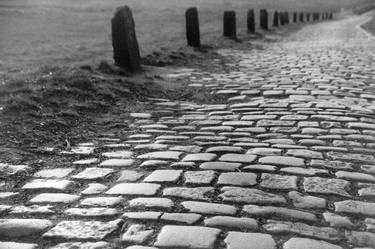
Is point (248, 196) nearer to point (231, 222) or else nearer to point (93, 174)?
point (231, 222)

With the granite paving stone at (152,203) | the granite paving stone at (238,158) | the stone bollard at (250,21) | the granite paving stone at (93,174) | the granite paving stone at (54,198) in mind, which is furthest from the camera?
the stone bollard at (250,21)

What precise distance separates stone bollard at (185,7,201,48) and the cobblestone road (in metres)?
7.23

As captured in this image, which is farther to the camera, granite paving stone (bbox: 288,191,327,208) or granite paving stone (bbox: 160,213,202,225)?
granite paving stone (bbox: 288,191,327,208)

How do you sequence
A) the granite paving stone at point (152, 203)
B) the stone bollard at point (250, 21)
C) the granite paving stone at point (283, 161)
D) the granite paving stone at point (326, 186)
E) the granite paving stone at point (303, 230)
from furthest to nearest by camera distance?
the stone bollard at point (250, 21), the granite paving stone at point (283, 161), the granite paving stone at point (326, 186), the granite paving stone at point (152, 203), the granite paving stone at point (303, 230)

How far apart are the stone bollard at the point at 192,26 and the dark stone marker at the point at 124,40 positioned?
4397 millimetres

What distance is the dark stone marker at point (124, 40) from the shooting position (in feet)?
30.4

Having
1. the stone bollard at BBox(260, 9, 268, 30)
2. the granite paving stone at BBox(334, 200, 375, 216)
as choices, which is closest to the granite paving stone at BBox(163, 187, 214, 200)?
the granite paving stone at BBox(334, 200, 375, 216)

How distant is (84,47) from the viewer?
15.8 meters

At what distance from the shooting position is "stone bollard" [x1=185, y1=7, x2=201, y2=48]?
13.9 meters

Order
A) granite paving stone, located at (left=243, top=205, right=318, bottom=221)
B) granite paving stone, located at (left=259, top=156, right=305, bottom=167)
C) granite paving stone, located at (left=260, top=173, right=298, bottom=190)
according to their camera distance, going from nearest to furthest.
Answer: granite paving stone, located at (left=243, top=205, right=318, bottom=221), granite paving stone, located at (left=260, top=173, right=298, bottom=190), granite paving stone, located at (left=259, top=156, right=305, bottom=167)

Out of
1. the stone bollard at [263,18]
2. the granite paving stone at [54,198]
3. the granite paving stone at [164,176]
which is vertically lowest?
the stone bollard at [263,18]

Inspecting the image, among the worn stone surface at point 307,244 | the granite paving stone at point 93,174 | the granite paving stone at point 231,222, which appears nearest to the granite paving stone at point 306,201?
the granite paving stone at point 231,222

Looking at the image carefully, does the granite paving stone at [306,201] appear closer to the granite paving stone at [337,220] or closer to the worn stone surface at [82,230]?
the granite paving stone at [337,220]

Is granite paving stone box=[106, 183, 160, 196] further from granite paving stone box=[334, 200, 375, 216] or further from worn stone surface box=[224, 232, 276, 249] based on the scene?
granite paving stone box=[334, 200, 375, 216]
